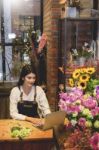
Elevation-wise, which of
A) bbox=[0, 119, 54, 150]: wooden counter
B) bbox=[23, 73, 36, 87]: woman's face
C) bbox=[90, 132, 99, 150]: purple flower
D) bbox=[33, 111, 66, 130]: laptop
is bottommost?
bbox=[0, 119, 54, 150]: wooden counter

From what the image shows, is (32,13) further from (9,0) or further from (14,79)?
(14,79)

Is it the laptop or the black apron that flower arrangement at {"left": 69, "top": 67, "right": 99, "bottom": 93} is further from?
the black apron

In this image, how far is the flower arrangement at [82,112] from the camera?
5.82ft

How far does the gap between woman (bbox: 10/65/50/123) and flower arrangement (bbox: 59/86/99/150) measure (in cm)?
219

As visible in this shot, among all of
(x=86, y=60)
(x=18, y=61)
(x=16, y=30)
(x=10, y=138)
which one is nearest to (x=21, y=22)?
(x=16, y=30)

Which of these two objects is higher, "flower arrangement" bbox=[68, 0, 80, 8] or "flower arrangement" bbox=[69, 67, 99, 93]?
"flower arrangement" bbox=[68, 0, 80, 8]

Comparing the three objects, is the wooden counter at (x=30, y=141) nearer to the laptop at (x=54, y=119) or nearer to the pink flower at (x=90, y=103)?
the laptop at (x=54, y=119)

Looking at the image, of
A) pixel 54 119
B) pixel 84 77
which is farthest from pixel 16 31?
pixel 84 77

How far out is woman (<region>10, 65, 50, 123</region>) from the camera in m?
4.07

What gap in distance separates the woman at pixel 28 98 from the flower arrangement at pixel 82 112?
2188 millimetres

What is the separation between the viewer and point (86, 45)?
4.63m

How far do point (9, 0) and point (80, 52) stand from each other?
9.18 ft

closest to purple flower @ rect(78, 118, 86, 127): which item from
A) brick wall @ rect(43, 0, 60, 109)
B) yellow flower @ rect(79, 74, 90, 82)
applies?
yellow flower @ rect(79, 74, 90, 82)

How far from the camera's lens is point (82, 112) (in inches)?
71.0
